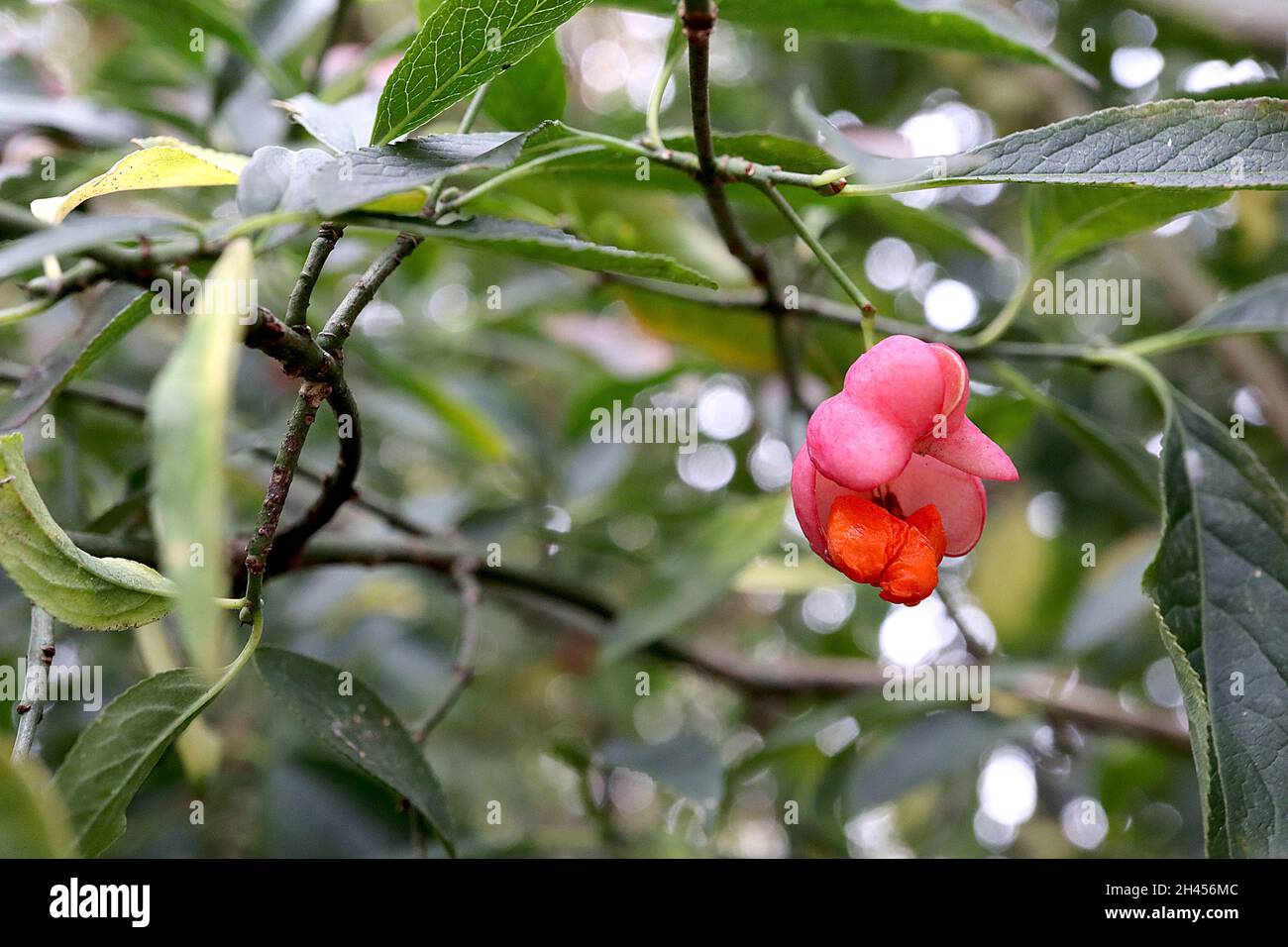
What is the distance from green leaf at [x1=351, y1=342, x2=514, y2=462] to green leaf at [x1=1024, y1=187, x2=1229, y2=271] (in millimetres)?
707

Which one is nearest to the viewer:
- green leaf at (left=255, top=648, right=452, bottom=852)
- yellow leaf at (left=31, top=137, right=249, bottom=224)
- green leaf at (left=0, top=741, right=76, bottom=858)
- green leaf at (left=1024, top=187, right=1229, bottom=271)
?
green leaf at (left=0, top=741, right=76, bottom=858)

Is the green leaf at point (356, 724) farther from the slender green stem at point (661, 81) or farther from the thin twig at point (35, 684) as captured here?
the slender green stem at point (661, 81)

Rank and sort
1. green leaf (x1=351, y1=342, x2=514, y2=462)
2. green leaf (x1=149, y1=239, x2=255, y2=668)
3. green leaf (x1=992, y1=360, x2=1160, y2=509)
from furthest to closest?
green leaf (x1=351, y1=342, x2=514, y2=462)
green leaf (x1=992, y1=360, x2=1160, y2=509)
green leaf (x1=149, y1=239, x2=255, y2=668)

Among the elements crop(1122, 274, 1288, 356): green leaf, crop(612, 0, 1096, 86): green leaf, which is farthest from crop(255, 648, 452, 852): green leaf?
crop(1122, 274, 1288, 356): green leaf

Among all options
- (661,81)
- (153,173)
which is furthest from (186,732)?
(661,81)

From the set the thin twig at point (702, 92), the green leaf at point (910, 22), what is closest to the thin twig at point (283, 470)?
the thin twig at point (702, 92)

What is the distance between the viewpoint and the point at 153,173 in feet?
1.85

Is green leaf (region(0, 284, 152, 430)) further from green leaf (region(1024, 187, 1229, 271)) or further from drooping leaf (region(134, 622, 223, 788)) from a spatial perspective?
green leaf (region(1024, 187, 1229, 271))

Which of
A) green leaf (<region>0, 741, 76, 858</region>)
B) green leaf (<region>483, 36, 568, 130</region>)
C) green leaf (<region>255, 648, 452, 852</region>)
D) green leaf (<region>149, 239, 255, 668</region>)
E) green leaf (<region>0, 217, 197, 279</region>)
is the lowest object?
green leaf (<region>0, 741, 76, 858</region>)

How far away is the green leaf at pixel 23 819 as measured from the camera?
0.44 m

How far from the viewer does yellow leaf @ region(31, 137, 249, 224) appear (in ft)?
1.78

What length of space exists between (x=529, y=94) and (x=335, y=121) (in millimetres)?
212

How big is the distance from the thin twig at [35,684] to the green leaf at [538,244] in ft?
0.94

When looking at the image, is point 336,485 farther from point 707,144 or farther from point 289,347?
point 707,144
